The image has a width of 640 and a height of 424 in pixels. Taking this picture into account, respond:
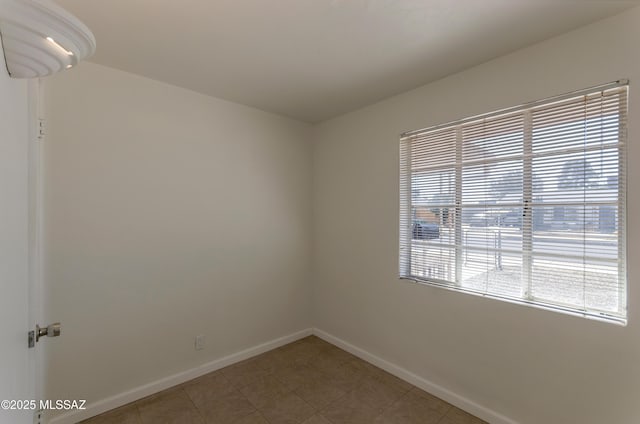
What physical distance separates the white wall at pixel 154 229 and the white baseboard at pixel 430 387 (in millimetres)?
775

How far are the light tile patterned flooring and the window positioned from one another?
93 cm

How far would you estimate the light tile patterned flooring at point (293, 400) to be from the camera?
1963mm

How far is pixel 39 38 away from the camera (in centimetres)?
71

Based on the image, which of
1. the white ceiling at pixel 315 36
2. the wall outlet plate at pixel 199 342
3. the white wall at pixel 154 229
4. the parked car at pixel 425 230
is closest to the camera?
the white ceiling at pixel 315 36

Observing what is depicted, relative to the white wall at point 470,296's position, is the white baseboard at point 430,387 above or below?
below

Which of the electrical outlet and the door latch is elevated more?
the door latch

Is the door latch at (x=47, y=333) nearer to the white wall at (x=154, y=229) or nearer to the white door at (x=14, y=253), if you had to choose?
the white door at (x=14, y=253)

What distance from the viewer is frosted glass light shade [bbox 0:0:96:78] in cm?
65

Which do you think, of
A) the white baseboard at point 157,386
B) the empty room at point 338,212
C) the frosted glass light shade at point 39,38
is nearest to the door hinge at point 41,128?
the empty room at point 338,212

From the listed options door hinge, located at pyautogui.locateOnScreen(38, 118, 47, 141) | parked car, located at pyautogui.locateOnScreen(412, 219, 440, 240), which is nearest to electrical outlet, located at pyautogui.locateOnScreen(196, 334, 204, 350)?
door hinge, located at pyautogui.locateOnScreen(38, 118, 47, 141)

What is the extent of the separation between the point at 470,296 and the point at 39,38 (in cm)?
252

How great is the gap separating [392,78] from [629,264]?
1872 mm

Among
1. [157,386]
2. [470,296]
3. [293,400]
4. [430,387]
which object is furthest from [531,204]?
[157,386]

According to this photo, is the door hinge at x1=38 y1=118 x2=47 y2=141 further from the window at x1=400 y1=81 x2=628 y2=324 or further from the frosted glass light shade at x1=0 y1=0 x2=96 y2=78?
the window at x1=400 y1=81 x2=628 y2=324
